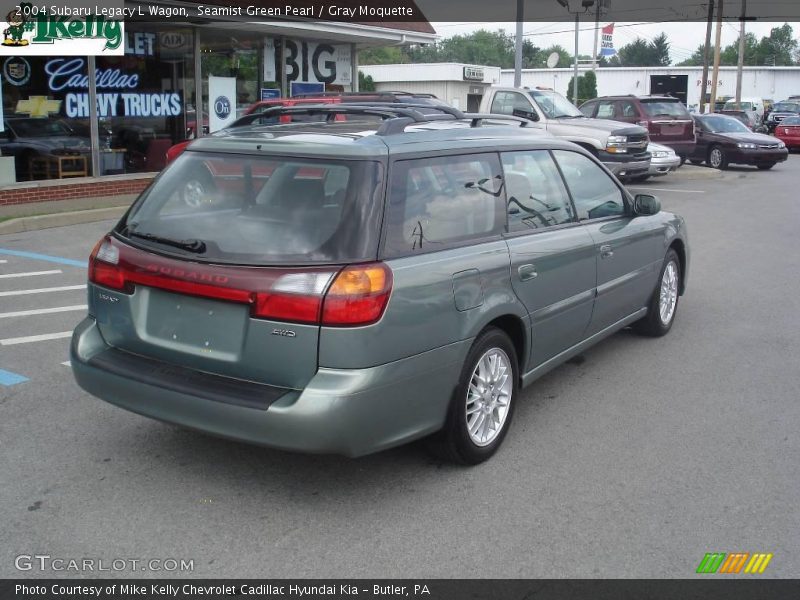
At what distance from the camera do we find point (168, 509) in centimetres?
395

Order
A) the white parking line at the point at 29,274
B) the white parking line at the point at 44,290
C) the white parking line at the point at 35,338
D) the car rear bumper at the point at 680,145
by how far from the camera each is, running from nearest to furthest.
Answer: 1. the white parking line at the point at 35,338
2. the white parking line at the point at 44,290
3. the white parking line at the point at 29,274
4. the car rear bumper at the point at 680,145

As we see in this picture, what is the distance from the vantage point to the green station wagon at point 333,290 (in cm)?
369

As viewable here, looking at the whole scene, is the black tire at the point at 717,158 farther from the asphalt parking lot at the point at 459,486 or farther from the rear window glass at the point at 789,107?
the rear window glass at the point at 789,107

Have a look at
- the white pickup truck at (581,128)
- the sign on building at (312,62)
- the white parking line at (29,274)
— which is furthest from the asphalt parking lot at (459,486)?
the sign on building at (312,62)

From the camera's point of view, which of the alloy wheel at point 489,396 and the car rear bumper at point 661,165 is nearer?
the alloy wheel at point 489,396

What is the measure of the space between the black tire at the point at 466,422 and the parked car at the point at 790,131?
107 feet

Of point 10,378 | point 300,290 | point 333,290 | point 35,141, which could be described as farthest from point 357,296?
point 35,141

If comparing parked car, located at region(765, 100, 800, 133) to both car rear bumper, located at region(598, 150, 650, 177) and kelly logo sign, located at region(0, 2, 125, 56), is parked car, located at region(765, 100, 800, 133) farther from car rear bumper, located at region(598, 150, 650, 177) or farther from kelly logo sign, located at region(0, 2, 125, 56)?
kelly logo sign, located at region(0, 2, 125, 56)

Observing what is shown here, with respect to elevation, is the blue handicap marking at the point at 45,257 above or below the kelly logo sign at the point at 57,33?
below

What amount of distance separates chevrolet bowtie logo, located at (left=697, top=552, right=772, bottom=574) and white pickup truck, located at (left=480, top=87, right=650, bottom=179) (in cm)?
1385

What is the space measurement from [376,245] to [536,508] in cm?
147

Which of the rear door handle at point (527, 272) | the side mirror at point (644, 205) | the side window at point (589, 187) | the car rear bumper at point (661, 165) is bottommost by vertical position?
the car rear bumper at point (661, 165)
